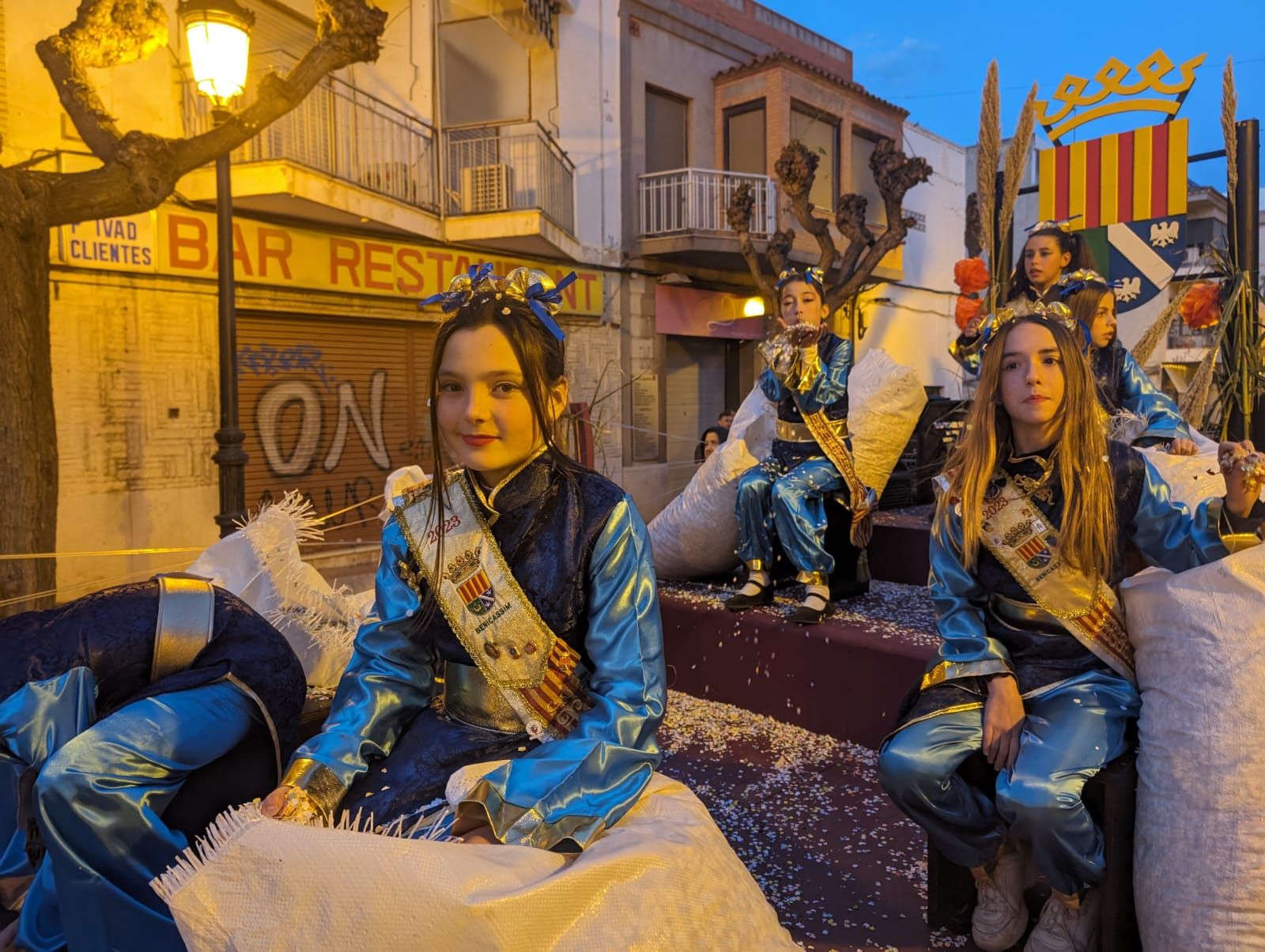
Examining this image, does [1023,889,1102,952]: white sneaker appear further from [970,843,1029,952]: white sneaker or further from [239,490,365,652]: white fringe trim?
[239,490,365,652]: white fringe trim

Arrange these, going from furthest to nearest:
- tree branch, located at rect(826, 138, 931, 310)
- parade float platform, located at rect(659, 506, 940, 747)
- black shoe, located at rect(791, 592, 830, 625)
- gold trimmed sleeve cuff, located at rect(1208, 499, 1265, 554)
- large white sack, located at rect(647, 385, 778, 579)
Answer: tree branch, located at rect(826, 138, 931, 310)
large white sack, located at rect(647, 385, 778, 579)
black shoe, located at rect(791, 592, 830, 625)
parade float platform, located at rect(659, 506, 940, 747)
gold trimmed sleeve cuff, located at rect(1208, 499, 1265, 554)

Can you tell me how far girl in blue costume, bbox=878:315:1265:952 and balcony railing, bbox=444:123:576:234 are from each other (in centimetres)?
874

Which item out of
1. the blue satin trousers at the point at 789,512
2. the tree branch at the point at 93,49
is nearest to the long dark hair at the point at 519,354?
the blue satin trousers at the point at 789,512

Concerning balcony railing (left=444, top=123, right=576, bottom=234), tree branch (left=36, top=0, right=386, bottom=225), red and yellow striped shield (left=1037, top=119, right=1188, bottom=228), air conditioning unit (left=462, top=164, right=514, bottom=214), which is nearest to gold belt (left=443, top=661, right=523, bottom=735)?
tree branch (left=36, top=0, right=386, bottom=225)

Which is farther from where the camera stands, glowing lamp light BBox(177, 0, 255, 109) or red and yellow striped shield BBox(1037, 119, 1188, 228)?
red and yellow striped shield BBox(1037, 119, 1188, 228)

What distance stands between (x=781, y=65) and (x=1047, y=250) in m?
11.3

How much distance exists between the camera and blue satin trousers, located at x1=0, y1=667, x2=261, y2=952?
165 cm

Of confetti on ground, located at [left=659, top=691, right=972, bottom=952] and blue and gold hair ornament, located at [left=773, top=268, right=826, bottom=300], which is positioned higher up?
blue and gold hair ornament, located at [left=773, top=268, right=826, bottom=300]

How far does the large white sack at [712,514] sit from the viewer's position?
4.56 meters

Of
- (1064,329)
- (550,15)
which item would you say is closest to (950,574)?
(1064,329)

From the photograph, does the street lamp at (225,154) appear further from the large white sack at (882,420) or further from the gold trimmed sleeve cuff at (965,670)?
the gold trimmed sleeve cuff at (965,670)

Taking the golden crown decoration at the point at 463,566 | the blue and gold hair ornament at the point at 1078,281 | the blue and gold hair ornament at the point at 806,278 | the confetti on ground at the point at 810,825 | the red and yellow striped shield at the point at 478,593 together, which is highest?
the blue and gold hair ornament at the point at 806,278

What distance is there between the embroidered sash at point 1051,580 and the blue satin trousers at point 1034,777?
81 mm

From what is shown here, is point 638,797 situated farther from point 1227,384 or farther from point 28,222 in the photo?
point 1227,384
